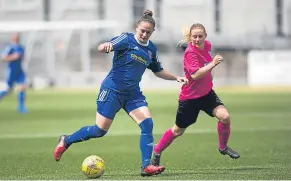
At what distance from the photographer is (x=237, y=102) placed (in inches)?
1111

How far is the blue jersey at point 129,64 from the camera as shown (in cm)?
1028

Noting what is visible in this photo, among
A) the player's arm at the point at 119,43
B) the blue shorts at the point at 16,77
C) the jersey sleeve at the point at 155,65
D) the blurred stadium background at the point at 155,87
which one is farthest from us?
the blue shorts at the point at 16,77

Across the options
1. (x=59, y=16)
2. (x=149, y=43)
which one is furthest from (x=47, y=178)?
(x=59, y=16)

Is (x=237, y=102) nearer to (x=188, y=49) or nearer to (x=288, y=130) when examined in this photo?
(x=288, y=130)

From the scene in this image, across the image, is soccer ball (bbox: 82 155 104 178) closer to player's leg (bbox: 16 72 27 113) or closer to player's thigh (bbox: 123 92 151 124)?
player's thigh (bbox: 123 92 151 124)

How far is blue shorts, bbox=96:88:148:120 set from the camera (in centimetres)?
1041

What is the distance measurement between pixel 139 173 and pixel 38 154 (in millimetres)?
3257

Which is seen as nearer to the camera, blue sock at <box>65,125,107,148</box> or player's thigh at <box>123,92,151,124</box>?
player's thigh at <box>123,92,151,124</box>

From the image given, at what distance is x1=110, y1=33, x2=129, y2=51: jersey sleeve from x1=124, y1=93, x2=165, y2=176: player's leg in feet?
2.31

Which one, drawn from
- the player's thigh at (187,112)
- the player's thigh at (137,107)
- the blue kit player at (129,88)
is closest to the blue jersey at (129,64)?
the blue kit player at (129,88)

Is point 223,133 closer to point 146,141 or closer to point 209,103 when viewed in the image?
point 209,103

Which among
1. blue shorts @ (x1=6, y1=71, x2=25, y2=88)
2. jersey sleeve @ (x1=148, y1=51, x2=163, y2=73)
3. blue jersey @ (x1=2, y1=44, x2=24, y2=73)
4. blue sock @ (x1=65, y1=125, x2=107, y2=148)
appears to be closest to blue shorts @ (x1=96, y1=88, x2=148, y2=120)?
blue sock @ (x1=65, y1=125, x2=107, y2=148)

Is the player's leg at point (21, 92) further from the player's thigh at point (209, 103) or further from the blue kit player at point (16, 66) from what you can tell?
the player's thigh at point (209, 103)

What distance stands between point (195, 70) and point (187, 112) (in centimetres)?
68
